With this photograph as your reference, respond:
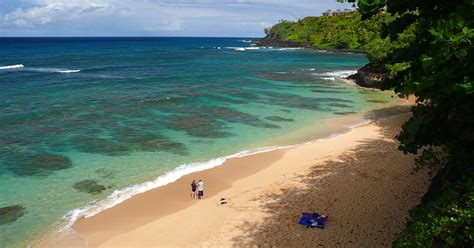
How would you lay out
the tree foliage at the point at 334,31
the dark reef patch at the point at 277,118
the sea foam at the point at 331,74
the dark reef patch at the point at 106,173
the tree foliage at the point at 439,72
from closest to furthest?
the tree foliage at the point at 439,72 → the dark reef patch at the point at 106,173 → the dark reef patch at the point at 277,118 → the sea foam at the point at 331,74 → the tree foliage at the point at 334,31

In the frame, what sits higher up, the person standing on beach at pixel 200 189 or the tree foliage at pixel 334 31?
the tree foliage at pixel 334 31

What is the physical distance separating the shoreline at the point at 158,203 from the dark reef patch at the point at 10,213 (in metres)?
3.19

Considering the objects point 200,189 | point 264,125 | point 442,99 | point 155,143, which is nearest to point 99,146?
point 155,143

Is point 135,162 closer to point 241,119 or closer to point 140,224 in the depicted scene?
point 140,224

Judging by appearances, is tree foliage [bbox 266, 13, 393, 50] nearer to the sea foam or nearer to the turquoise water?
the sea foam

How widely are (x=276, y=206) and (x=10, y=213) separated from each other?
41.5 feet

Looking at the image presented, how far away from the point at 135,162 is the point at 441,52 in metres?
21.1

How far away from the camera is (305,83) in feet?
207

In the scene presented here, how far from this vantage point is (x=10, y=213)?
19.5m

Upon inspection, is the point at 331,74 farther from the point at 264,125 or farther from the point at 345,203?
the point at 345,203

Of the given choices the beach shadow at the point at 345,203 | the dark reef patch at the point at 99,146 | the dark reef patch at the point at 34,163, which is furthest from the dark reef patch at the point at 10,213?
the beach shadow at the point at 345,203

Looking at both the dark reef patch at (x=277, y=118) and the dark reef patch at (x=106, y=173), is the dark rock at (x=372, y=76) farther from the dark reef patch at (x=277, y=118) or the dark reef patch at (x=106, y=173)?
the dark reef patch at (x=106, y=173)

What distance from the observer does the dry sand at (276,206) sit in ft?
53.1

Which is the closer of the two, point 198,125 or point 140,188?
point 140,188
